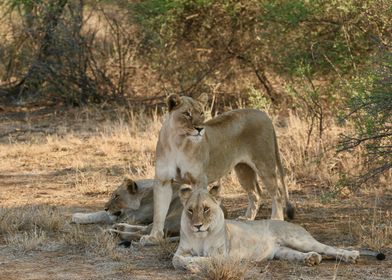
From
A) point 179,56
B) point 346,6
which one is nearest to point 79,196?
point 346,6

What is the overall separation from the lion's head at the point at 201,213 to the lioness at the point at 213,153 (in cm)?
106

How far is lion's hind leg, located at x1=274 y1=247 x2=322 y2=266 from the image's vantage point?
6458 millimetres

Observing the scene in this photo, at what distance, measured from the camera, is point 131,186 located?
834cm

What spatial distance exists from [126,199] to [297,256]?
87.9 inches

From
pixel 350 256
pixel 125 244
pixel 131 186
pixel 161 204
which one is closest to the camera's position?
pixel 350 256

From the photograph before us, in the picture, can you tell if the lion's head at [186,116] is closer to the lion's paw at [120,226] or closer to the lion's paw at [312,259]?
the lion's paw at [120,226]

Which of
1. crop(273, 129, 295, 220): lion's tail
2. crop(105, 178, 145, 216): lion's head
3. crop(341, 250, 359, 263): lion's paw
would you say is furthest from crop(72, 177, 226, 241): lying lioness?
crop(341, 250, 359, 263): lion's paw

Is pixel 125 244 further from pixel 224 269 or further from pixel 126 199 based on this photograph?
pixel 224 269

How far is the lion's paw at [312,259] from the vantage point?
645cm

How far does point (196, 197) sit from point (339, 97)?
649 centimetres

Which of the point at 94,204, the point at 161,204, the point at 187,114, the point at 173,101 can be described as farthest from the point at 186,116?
the point at 94,204

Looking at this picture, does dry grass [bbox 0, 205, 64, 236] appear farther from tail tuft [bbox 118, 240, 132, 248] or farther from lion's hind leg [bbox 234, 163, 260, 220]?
lion's hind leg [bbox 234, 163, 260, 220]

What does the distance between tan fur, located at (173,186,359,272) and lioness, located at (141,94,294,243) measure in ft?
3.01

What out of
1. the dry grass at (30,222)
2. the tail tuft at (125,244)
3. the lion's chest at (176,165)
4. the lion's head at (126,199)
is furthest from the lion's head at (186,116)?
the dry grass at (30,222)
